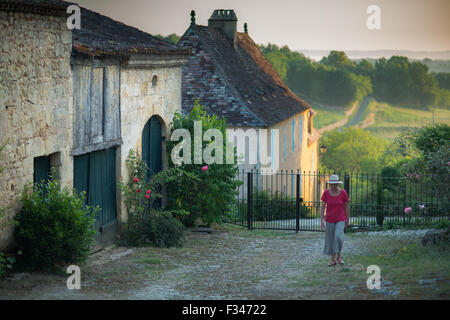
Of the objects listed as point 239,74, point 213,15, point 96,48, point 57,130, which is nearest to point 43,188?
point 57,130

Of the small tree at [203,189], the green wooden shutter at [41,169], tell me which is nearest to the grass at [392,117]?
the small tree at [203,189]

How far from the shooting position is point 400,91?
71375 millimetres

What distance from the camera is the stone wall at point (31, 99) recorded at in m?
9.23

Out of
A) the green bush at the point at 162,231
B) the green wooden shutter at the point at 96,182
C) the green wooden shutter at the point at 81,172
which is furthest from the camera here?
the green bush at the point at 162,231

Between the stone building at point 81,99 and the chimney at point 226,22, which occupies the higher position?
the chimney at point 226,22

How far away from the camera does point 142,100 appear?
1405 cm

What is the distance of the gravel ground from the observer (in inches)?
357

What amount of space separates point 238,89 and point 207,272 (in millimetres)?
14736

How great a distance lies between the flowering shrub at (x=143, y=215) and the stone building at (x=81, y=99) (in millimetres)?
227

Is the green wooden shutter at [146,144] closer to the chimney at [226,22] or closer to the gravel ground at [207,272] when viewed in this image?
the gravel ground at [207,272]

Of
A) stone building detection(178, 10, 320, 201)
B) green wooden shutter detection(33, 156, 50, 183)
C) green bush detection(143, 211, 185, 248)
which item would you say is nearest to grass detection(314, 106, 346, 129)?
stone building detection(178, 10, 320, 201)
